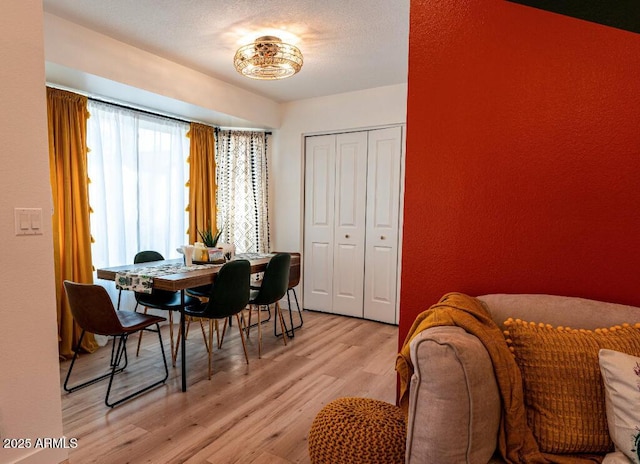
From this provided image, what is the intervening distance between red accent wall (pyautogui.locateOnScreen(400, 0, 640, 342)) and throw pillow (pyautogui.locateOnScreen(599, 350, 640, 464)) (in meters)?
0.49

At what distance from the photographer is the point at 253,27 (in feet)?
8.41

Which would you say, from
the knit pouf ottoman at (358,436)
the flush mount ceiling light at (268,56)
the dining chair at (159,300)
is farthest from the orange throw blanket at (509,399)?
the flush mount ceiling light at (268,56)

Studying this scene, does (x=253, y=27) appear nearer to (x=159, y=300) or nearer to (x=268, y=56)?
(x=268, y=56)

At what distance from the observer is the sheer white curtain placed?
10.4ft

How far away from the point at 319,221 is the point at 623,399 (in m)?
3.51

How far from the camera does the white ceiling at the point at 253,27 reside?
89.4 inches

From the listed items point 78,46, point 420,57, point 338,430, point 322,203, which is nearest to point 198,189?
point 322,203

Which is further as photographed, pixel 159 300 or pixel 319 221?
pixel 319 221

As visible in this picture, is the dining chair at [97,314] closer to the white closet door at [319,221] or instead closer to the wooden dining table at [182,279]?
the wooden dining table at [182,279]

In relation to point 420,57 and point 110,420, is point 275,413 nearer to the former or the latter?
point 110,420

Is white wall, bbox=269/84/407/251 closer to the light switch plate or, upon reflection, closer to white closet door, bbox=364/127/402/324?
white closet door, bbox=364/127/402/324

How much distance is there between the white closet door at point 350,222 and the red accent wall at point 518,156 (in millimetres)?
2287

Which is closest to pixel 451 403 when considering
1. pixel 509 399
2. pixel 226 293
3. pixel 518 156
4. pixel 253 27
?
pixel 509 399

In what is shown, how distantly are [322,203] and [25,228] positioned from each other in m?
3.10
